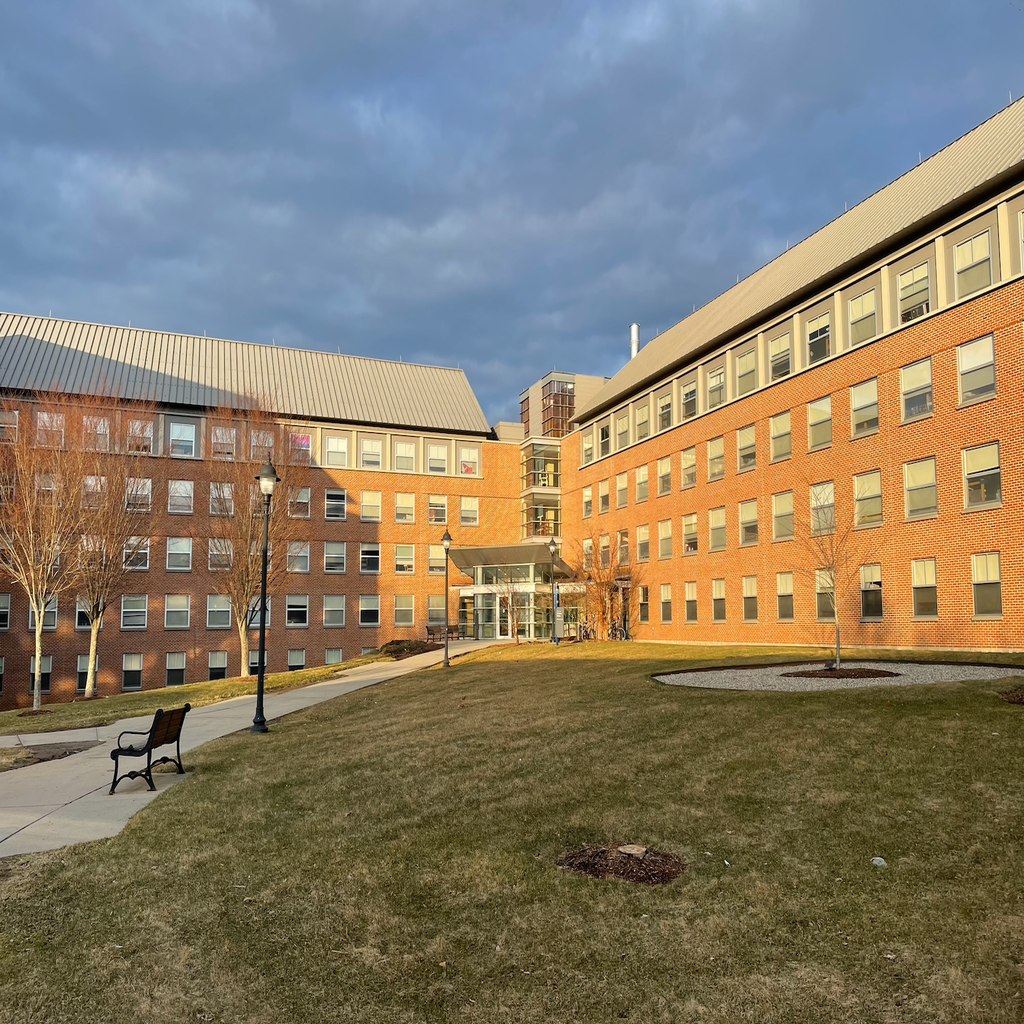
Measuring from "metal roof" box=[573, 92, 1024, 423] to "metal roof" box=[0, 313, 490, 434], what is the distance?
49.8 ft

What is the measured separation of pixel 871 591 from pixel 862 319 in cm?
956

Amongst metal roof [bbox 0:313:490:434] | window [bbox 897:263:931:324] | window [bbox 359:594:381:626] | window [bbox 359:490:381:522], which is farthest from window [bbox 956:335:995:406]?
window [bbox 359:594:381:626]

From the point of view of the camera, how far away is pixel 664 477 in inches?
1641

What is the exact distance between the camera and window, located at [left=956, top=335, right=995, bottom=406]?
80.5 ft

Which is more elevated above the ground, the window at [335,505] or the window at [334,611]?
the window at [335,505]

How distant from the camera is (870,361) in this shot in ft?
94.6

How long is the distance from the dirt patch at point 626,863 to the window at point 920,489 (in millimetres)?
22864

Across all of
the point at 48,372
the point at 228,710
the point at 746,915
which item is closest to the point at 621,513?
the point at 228,710

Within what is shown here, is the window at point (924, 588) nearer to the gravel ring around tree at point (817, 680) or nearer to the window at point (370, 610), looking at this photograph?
the gravel ring around tree at point (817, 680)

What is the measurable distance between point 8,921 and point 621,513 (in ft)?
133

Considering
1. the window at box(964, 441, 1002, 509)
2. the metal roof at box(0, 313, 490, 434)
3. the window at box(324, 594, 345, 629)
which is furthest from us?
the window at box(324, 594, 345, 629)

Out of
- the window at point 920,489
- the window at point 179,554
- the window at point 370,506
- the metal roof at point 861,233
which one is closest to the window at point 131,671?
the window at point 179,554

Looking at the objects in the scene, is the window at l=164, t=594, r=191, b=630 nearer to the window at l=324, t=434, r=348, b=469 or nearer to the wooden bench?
the window at l=324, t=434, r=348, b=469

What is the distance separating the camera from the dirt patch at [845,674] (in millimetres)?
16891
